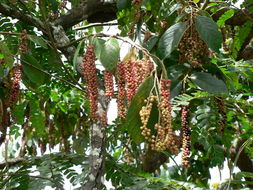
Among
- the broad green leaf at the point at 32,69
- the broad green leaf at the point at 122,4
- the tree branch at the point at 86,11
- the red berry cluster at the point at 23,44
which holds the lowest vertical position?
the broad green leaf at the point at 32,69

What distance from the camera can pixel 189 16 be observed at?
5.85 ft

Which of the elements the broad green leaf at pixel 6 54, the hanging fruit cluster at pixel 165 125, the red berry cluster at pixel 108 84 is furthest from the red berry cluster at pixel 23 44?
the hanging fruit cluster at pixel 165 125

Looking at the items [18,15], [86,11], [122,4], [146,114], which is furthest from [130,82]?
[86,11]

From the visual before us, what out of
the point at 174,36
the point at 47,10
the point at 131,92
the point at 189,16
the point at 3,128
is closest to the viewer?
the point at 131,92

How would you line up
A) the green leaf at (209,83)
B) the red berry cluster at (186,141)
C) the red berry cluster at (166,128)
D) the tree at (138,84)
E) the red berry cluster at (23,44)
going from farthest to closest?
the red berry cluster at (23,44) < the green leaf at (209,83) < the tree at (138,84) < the red berry cluster at (186,141) < the red berry cluster at (166,128)

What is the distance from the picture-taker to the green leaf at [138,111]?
1.52 metres

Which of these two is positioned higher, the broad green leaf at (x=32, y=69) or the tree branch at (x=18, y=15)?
the tree branch at (x=18, y=15)

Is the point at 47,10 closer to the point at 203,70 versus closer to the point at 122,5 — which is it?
the point at 122,5

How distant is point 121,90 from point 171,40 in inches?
10.8

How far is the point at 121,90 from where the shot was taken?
1564mm

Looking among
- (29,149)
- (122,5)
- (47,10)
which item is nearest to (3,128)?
(47,10)

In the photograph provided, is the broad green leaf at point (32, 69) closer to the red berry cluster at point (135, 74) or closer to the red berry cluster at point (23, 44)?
the red berry cluster at point (23, 44)

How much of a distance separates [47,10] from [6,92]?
638mm

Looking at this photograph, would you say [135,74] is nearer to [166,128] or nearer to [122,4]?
[166,128]
